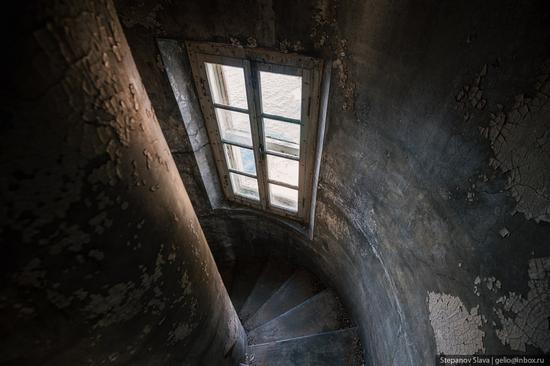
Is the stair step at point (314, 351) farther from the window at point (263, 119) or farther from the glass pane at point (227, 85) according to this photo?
the glass pane at point (227, 85)

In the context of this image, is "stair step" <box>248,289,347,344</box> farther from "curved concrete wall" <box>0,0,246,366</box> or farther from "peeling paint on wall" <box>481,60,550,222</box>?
"peeling paint on wall" <box>481,60,550,222</box>

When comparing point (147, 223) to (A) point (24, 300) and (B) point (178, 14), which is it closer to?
(A) point (24, 300)

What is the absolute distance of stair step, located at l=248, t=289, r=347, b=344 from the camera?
3.53 meters

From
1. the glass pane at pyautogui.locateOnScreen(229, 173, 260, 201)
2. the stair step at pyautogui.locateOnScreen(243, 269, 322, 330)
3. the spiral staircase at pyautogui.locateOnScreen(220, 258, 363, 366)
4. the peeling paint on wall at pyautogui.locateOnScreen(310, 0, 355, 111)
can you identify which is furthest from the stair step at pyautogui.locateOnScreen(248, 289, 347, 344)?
the peeling paint on wall at pyautogui.locateOnScreen(310, 0, 355, 111)

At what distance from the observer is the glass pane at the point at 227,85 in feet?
7.74

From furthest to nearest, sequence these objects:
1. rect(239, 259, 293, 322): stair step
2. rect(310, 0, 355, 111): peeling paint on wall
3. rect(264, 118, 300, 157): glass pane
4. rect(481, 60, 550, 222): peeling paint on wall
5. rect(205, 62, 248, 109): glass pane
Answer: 1. rect(239, 259, 293, 322): stair step
2. rect(264, 118, 300, 157): glass pane
3. rect(205, 62, 248, 109): glass pane
4. rect(310, 0, 355, 111): peeling paint on wall
5. rect(481, 60, 550, 222): peeling paint on wall

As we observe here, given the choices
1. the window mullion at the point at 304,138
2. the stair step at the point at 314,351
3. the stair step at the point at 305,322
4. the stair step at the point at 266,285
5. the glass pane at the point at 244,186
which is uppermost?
the glass pane at the point at 244,186

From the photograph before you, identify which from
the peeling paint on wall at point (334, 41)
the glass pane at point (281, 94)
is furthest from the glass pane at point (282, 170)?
the peeling paint on wall at point (334, 41)

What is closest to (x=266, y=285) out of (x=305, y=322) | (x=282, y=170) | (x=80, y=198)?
(x=305, y=322)

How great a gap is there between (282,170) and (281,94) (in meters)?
0.89

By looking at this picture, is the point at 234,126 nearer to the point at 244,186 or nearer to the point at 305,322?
the point at 244,186

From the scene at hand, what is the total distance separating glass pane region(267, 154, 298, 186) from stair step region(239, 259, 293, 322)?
1846 mm

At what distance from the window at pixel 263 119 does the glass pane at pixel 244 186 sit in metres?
0.01

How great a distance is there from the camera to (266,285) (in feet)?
14.0
